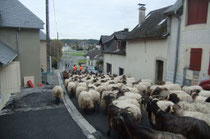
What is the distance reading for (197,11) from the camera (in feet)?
28.8

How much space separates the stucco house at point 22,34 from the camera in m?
12.3

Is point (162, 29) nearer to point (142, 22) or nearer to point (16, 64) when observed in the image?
point (142, 22)

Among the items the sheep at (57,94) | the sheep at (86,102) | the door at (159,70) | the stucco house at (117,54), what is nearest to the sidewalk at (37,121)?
the sheep at (57,94)

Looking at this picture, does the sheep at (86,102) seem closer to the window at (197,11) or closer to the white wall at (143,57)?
the white wall at (143,57)

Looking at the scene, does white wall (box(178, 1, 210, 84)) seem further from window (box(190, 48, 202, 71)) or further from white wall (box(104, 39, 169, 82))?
white wall (box(104, 39, 169, 82))

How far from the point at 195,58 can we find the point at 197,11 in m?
2.69

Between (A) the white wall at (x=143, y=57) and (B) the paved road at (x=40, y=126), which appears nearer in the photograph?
(B) the paved road at (x=40, y=126)

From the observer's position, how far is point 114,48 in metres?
21.5

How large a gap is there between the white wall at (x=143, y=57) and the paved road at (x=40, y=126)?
27.1ft

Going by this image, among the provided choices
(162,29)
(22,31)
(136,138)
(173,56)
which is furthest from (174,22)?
(22,31)

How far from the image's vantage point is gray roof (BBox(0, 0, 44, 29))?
40.5 ft

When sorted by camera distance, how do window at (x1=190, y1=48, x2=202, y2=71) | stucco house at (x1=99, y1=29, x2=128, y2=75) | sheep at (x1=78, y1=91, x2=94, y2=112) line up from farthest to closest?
stucco house at (x1=99, y1=29, x2=128, y2=75) < window at (x1=190, y1=48, x2=202, y2=71) < sheep at (x1=78, y1=91, x2=94, y2=112)

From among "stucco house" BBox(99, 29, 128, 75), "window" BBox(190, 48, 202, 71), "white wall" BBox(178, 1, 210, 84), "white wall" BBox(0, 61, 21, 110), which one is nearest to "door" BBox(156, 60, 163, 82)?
"white wall" BBox(178, 1, 210, 84)

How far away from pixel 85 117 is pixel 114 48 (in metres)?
15.7
